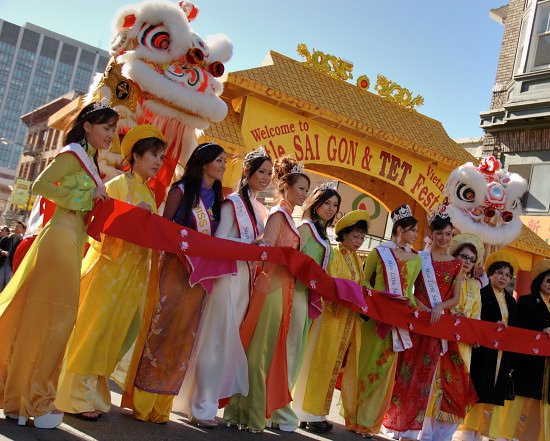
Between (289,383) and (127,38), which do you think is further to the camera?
(127,38)

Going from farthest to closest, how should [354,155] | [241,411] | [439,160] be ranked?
1. [439,160]
2. [354,155]
3. [241,411]

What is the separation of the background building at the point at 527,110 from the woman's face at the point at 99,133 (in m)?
11.3

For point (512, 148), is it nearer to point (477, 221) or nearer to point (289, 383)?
point (477, 221)

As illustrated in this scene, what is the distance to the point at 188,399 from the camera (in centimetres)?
421

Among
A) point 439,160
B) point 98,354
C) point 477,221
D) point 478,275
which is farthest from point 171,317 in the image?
point 439,160

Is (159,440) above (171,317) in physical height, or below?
below

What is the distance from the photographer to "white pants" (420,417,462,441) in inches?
205

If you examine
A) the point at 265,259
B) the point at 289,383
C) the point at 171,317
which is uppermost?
the point at 265,259

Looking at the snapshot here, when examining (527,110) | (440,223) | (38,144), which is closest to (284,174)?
(440,223)

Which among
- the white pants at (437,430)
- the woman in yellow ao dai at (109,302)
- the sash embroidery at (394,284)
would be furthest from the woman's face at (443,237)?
the woman in yellow ao dai at (109,302)

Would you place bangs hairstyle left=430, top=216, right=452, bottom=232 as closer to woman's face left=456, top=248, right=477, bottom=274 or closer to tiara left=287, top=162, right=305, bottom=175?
woman's face left=456, top=248, right=477, bottom=274

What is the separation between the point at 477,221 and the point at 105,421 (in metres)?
4.50

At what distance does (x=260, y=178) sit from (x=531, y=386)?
3.02 meters

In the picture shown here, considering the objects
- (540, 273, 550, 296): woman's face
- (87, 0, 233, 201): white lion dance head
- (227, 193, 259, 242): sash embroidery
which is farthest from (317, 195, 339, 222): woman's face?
(540, 273, 550, 296): woman's face
